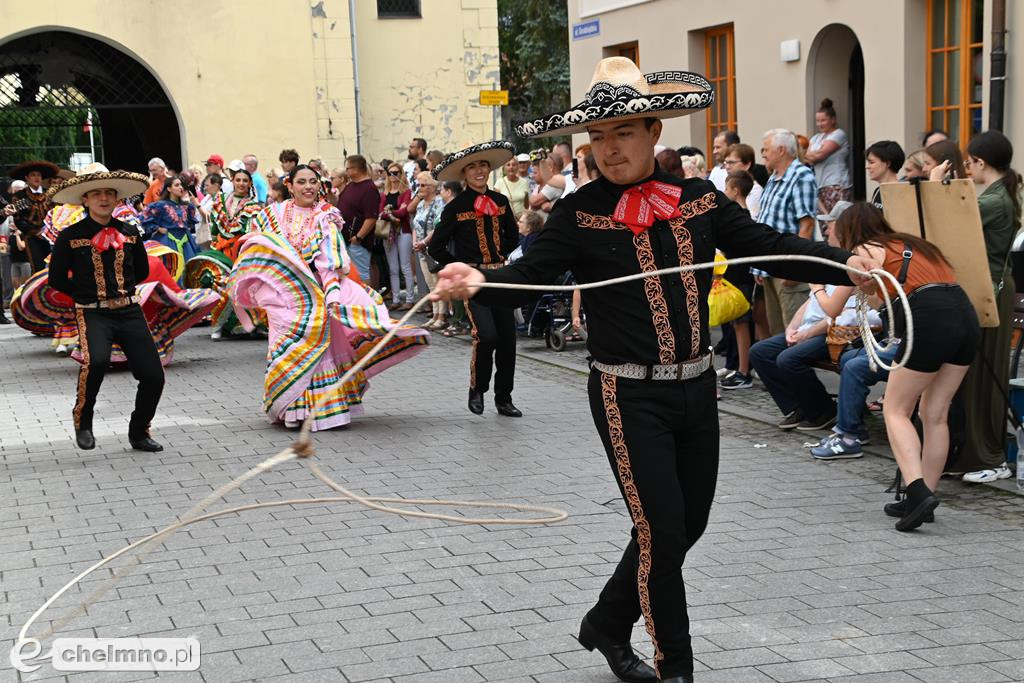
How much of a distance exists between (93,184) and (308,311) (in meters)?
1.79

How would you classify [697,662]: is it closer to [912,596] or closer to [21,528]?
[912,596]

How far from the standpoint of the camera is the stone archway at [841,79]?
1570 centimetres

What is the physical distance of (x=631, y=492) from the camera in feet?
14.4

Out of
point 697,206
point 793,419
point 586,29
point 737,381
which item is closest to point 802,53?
point 586,29

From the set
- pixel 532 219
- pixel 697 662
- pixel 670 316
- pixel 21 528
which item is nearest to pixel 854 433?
pixel 697 662

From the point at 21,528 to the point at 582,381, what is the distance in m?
5.62

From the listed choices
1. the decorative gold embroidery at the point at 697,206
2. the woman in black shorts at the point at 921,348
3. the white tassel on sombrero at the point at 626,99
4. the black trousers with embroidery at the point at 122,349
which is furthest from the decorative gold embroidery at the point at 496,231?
the decorative gold embroidery at the point at 697,206

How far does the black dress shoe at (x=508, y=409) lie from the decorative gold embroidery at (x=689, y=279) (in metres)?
5.70

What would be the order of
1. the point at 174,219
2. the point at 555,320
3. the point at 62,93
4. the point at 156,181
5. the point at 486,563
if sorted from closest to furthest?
the point at 486,563, the point at 555,320, the point at 174,219, the point at 156,181, the point at 62,93

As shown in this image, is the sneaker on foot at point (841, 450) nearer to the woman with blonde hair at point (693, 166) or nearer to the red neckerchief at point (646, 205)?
the red neckerchief at point (646, 205)

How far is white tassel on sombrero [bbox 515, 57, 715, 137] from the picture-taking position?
14.2ft

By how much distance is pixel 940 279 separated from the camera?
259 inches

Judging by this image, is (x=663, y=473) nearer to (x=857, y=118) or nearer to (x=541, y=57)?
(x=857, y=118)

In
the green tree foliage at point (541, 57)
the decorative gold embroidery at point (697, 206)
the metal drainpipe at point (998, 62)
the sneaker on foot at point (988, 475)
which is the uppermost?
the green tree foliage at point (541, 57)
